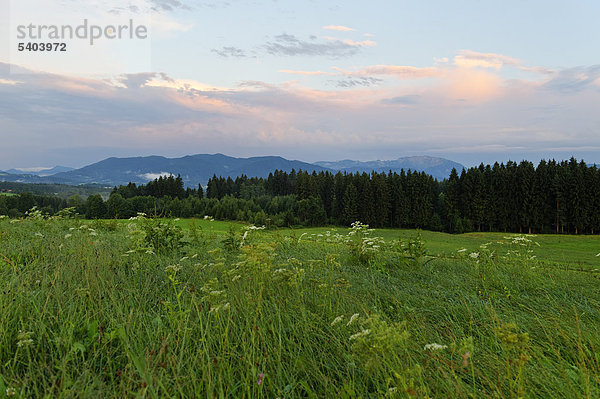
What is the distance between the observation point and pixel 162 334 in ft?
10.00

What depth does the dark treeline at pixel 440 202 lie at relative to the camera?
5066cm

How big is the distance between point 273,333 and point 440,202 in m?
68.0

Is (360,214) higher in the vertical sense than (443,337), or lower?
lower

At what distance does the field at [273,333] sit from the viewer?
7.71ft

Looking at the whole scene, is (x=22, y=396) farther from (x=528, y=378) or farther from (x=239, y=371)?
(x=528, y=378)

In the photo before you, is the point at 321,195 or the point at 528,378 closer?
the point at 528,378

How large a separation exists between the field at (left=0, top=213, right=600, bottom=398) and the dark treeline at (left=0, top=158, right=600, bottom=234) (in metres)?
35.7

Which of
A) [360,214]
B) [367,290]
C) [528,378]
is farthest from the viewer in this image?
[360,214]

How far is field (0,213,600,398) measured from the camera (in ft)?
7.71

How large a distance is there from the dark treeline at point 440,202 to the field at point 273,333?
35654mm

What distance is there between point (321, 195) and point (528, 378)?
240 ft

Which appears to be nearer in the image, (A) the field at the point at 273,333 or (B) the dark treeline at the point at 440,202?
(A) the field at the point at 273,333

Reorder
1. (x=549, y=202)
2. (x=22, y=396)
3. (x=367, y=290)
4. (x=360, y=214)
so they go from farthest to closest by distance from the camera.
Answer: (x=360, y=214) < (x=549, y=202) < (x=367, y=290) < (x=22, y=396)

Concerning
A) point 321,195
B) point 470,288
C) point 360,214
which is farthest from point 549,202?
point 470,288
